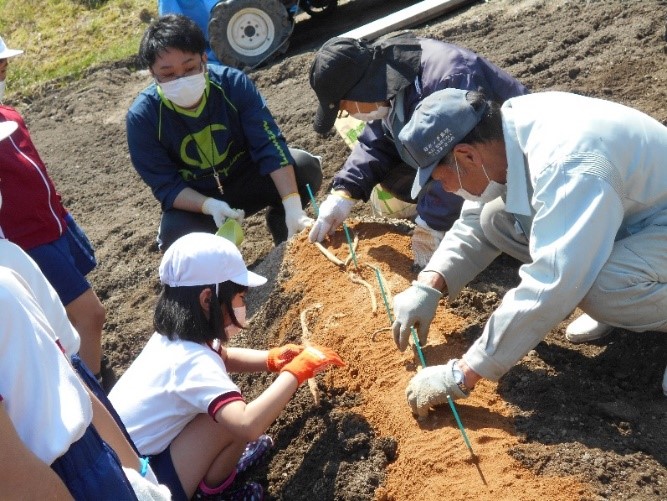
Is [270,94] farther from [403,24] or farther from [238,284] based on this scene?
[238,284]

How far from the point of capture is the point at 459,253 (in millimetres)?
3486

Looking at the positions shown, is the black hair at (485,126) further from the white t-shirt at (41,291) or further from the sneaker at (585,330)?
the white t-shirt at (41,291)

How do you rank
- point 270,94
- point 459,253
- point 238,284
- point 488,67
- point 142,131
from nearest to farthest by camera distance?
point 238,284 < point 459,253 < point 488,67 < point 142,131 < point 270,94

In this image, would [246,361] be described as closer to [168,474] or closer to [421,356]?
[168,474]

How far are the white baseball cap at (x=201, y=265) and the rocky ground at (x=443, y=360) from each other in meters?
0.74

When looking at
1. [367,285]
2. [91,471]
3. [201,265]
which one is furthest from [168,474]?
[367,285]

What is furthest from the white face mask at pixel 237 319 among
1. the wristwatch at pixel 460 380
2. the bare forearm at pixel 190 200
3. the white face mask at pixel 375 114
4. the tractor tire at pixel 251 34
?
the tractor tire at pixel 251 34

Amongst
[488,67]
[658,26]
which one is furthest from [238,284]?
[658,26]

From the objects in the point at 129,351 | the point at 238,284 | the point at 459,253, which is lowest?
the point at 129,351

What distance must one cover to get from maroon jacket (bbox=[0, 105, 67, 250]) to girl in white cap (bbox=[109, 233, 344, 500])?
956 mm

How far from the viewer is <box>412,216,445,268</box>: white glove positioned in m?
4.07

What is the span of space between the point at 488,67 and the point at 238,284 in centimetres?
173

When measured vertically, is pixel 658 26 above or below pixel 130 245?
above

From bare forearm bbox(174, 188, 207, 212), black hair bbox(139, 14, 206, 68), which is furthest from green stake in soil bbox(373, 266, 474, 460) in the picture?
black hair bbox(139, 14, 206, 68)
